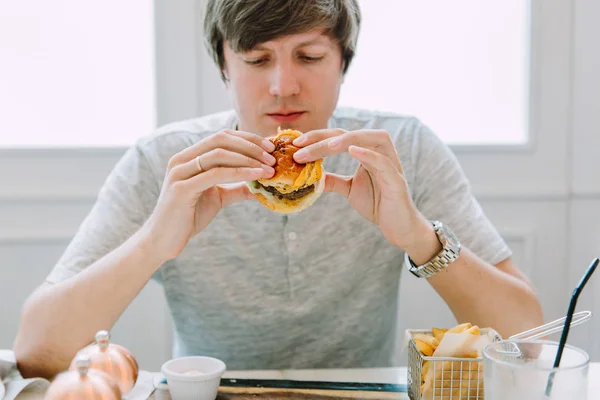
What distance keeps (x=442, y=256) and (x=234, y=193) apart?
1.68 feet

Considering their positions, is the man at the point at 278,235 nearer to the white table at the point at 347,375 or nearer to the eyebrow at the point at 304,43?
the eyebrow at the point at 304,43

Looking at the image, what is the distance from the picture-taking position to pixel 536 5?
103 inches

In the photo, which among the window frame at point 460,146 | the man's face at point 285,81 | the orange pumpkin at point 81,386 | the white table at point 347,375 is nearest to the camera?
the orange pumpkin at point 81,386

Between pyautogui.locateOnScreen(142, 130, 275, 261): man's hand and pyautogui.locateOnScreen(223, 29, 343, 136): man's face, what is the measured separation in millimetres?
207

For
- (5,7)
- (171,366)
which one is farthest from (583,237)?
(5,7)

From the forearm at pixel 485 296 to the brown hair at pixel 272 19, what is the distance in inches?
25.1

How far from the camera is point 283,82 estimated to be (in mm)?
1562

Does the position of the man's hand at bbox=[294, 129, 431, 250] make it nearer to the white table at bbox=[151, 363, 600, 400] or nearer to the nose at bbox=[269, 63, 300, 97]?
the nose at bbox=[269, 63, 300, 97]

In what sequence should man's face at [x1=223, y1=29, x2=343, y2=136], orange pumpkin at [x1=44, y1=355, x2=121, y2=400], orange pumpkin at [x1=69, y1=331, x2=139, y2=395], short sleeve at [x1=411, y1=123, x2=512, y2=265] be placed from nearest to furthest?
1. orange pumpkin at [x1=44, y1=355, x2=121, y2=400]
2. orange pumpkin at [x1=69, y1=331, x2=139, y2=395]
3. man's face at [x1=223, y1=29, x2=343, y2=136]
4. short sleeve at [x1=411, y1=123, x2=512, y2=265]

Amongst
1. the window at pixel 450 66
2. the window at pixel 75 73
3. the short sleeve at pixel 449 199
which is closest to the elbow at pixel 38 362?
the short sleeve at pixel 449 199

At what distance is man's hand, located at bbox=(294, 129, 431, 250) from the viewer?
1.40 m

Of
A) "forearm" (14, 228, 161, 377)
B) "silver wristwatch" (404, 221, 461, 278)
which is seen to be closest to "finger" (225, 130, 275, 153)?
"forearm" (14, 228, 161, 377)

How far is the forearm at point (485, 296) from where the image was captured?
63.9 inches

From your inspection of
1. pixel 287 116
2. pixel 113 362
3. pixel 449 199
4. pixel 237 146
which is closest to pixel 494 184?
pixel 449 199
